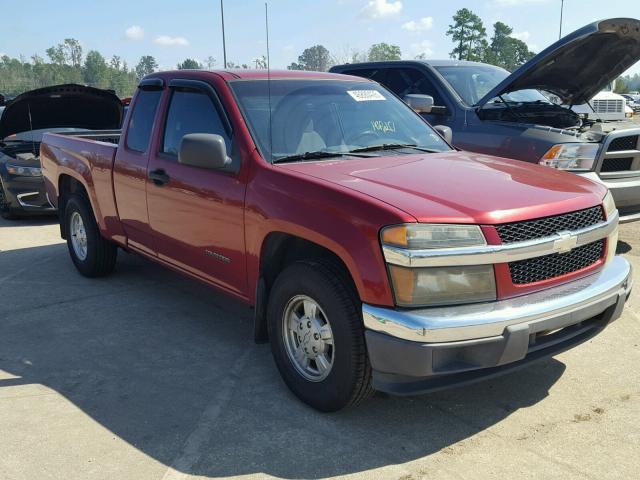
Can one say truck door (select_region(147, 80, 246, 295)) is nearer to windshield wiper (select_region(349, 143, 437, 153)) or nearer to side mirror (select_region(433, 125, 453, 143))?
windshield wiper (select_region(349, 143, 437, 153))

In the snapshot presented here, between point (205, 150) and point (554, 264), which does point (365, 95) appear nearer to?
point (205, 150)

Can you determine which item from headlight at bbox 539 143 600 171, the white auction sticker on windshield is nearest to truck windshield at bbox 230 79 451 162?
the white auction sticker on windshield

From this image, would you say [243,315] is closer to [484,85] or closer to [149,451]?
[149,451]

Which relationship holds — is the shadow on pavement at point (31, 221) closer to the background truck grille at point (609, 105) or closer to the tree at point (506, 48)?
the background truck grille at point (609, 105)

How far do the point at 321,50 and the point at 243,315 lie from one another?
2872mm

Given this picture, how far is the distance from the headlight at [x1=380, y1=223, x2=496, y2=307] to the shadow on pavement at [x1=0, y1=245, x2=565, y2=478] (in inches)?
31.4

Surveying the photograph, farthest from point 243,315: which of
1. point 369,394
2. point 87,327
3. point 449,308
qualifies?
point 449,308

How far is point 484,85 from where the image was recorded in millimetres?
7641

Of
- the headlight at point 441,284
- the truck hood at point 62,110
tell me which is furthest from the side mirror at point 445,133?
the truck hood at point 62,110

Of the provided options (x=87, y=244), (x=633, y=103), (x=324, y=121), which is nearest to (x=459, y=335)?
(x=324, y=121)

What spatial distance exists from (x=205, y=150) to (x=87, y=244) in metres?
2.78

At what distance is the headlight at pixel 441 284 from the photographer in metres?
2.95

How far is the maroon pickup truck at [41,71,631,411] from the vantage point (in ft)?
9.71

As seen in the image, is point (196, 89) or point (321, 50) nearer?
point (196, 89)
